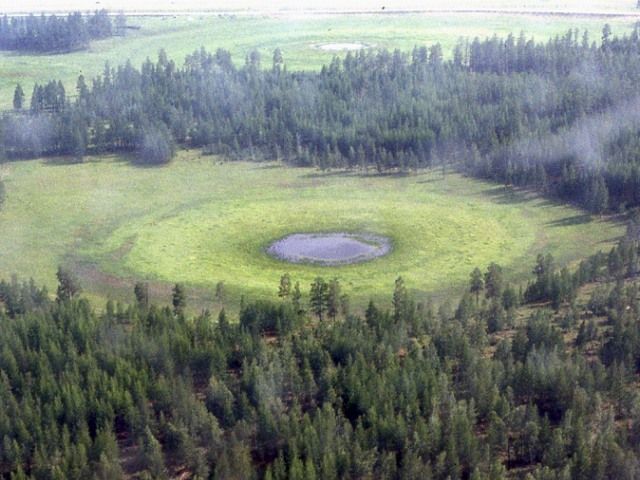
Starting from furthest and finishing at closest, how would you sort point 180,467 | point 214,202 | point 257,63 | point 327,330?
point 257,63
point 214,202
point 327,330
point 180,467

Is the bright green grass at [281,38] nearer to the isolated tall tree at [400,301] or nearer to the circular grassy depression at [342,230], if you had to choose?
the circular grassy depression at [342,230]

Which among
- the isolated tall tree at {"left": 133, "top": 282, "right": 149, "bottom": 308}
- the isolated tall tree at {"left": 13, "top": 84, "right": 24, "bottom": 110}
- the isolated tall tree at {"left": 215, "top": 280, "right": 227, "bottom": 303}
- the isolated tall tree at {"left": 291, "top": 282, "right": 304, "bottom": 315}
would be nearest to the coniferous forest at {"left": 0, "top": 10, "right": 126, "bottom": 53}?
the isolated tall tree at {"left": 13, "top": 84, "right": 24, "bottom": 110}

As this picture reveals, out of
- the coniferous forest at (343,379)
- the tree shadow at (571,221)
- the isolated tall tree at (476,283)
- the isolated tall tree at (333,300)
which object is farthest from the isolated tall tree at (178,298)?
the tree shadow at (571,221)

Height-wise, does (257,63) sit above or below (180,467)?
above

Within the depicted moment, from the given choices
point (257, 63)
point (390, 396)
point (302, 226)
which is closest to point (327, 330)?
point (390, 396)

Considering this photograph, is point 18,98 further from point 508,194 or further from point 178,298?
point 178,298

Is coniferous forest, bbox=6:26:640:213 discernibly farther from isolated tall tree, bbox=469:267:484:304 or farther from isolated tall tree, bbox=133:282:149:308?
isolated tall tree, bbox=133:282:149:308

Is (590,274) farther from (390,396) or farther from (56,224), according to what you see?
(56,224)

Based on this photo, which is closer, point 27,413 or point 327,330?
point 27,413
